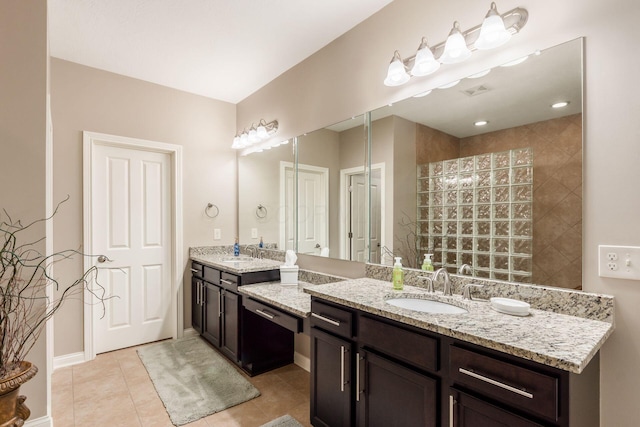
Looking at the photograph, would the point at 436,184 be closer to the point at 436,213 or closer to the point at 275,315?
the point at 436,213

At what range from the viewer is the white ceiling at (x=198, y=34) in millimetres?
2137

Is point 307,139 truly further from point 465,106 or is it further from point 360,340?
point 360,340

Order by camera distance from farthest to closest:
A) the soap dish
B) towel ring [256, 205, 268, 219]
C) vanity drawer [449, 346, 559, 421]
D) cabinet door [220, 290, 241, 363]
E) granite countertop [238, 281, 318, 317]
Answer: towel ring [256, 205, 268, 219], cabinet door [220, 290, 241, 363], granite countertop [238, 281, 318, 317], the soap dish, vanity drawer [449, 346, 559, 421]

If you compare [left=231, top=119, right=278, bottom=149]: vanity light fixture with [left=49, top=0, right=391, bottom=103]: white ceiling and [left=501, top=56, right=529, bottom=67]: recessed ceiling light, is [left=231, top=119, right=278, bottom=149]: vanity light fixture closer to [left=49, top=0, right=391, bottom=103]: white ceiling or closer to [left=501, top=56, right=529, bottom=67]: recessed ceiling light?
[left=49, top=0, right=391, bottom=103]: white ceiling

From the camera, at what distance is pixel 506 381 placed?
1.03 metres

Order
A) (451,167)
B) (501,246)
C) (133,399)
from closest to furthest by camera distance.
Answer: (501,246) < (451,167) < (133,399)

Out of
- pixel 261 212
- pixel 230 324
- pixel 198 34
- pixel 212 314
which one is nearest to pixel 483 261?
pixel 230 324

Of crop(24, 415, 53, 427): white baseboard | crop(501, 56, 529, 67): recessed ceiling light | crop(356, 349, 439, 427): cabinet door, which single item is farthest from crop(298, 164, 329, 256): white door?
crop(24, 415, 53, 427): white baseboard

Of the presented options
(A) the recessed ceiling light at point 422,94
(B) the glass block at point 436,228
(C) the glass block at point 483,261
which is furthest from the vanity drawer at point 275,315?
(A) the recessed ceiling light at point 422,94

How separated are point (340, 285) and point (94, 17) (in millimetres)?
2538

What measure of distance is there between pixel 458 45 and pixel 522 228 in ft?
3.14

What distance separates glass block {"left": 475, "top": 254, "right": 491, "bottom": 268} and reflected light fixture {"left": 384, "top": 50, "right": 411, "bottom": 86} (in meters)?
1.09

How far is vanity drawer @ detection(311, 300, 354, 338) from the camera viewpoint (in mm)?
1586

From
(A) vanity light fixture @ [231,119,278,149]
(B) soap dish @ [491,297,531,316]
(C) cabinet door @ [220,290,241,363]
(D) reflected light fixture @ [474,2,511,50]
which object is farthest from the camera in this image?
(A) vanity light fixture @ [231,119,278,149]
